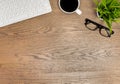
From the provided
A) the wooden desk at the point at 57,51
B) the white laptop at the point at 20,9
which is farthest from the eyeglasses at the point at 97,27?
the white laptop at the point at 20,9

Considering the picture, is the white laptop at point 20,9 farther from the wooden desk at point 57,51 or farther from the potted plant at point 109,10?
the potted plant at point 109,10

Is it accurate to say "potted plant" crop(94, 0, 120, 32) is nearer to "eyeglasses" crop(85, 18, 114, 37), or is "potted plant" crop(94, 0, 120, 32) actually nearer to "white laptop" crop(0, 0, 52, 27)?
"eyeglasses" crop(85, 18, 114, 37)

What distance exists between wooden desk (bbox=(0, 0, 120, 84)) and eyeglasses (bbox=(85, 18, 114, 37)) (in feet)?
0.05

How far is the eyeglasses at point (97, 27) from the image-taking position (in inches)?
37.5

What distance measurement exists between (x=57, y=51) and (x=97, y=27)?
0.55 ft

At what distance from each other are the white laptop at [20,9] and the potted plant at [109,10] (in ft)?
0.58

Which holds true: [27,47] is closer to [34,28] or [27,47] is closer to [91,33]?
[34,28]

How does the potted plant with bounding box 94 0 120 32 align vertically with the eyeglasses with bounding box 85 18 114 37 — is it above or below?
above

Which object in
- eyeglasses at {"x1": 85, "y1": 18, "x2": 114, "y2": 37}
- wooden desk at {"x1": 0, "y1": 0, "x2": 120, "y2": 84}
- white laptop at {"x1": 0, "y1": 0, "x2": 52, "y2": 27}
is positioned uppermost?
white laptop at {"x1": 0, "y1": 0, "x2": 52, "y2": 27}

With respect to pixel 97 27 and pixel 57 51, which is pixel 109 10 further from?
pixel 57 51

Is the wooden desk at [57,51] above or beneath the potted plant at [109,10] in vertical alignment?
beneath

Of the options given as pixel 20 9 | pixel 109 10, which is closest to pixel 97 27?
pixel 109 10

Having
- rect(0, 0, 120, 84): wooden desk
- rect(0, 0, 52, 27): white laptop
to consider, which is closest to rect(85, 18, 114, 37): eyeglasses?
rect(0, 0, 120, 84): wooden desk

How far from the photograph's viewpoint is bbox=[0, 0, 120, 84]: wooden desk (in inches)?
37.8
